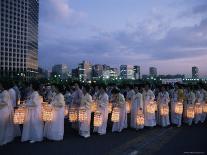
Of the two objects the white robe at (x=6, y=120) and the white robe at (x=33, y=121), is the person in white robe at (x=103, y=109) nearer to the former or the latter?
the white robe at (x=33, y=121)

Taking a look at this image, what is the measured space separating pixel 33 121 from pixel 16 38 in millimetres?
141697

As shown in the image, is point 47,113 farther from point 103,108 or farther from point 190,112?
point 190,112

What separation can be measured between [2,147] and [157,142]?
571cm

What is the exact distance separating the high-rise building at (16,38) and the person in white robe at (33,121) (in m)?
132

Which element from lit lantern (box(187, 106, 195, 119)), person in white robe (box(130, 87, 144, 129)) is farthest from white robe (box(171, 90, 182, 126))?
person in white robe (box(130, 87, 144, 129))

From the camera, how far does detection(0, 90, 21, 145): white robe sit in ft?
38.8

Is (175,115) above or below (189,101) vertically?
below

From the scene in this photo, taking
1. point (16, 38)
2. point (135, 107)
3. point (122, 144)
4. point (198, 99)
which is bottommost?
point (122, 144)

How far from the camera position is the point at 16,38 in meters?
147

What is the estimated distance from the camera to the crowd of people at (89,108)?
39.8 ft

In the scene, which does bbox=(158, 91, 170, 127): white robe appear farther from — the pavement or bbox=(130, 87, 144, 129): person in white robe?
the pavement

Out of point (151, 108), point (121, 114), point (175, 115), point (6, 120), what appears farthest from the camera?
point (175, 115)

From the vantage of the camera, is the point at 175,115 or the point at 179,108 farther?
the point at 175,115

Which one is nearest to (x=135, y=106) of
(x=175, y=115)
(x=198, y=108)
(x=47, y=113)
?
(x=175, y=115)
